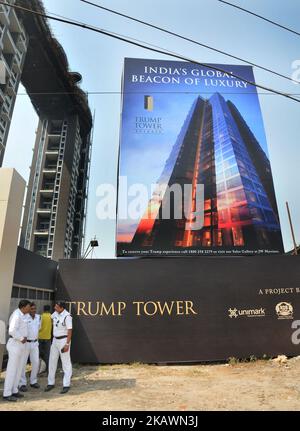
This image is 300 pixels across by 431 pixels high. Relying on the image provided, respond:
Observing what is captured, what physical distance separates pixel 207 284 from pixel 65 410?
6.45 meters

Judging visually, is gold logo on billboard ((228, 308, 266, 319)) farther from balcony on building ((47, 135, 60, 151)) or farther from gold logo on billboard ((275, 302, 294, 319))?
balcony on building ((47, 135, 60, 151))

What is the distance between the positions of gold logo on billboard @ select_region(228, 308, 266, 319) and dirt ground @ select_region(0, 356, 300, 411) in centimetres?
136

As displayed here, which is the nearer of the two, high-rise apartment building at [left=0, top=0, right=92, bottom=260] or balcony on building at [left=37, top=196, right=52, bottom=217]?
high-rise apartment building at [left=0, top=0, right=92, bottom=260]

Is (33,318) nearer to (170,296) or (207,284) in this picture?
(170,296)

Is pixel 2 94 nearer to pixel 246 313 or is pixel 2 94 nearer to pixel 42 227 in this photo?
pixel 42 227

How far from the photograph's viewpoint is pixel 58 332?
713 centimetres

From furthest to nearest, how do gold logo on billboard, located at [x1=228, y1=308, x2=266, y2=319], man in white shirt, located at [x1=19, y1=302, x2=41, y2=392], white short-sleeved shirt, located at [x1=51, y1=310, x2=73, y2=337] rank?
gold logo on billboard, located at [x1=228, y1=308, x2=266, y2=319]
man in white shirt, located at [x1=19, y1=302, x2=41, y2=392]
white short-sleeved shirt, located at [x1=51, y1=310, x2=73, y2=337]

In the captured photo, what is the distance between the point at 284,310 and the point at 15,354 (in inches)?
327

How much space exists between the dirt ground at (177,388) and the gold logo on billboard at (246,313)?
136 cm

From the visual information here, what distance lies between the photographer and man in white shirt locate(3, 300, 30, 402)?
6.01 meters

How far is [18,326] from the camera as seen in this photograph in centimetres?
632

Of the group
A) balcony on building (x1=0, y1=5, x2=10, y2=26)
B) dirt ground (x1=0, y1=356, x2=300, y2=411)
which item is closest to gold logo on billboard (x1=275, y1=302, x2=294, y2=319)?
dirt ground (x1=0, y1=356, x2=300, y2=411)

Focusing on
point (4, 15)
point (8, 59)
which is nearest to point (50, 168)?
point (8, 59)
